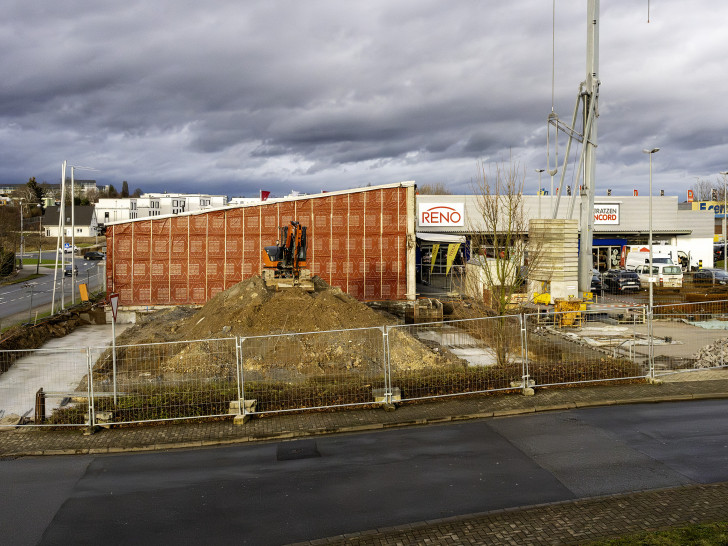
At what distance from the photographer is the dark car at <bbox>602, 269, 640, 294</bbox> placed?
38.5 metres

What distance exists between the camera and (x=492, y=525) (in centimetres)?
730

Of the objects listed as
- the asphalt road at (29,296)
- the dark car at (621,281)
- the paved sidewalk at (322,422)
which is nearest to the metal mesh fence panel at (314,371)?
the paved sidewalk at (322,422)

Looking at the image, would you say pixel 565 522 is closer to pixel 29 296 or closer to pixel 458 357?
pixel 458 357

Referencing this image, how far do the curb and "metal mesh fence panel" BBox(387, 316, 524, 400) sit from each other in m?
1.15

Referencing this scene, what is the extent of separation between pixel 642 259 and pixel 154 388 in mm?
40172

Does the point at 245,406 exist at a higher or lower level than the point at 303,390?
lower

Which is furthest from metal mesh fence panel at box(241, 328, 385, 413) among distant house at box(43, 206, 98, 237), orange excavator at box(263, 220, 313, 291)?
distant house at box(43, 206, 98, 237)

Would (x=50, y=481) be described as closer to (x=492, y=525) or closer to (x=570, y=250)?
(x=492, y=525)

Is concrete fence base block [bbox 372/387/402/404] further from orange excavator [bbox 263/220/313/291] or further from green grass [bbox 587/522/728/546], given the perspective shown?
orange excavator [bbox 263/220/313/291]

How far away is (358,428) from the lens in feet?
37.8

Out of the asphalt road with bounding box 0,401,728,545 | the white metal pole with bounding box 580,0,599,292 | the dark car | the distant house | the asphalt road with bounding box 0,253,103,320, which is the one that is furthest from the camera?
the distant house

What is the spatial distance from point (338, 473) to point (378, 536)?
223cm

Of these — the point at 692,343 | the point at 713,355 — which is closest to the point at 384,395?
the point at 713,355

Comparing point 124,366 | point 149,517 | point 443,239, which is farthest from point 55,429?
point 443,239
